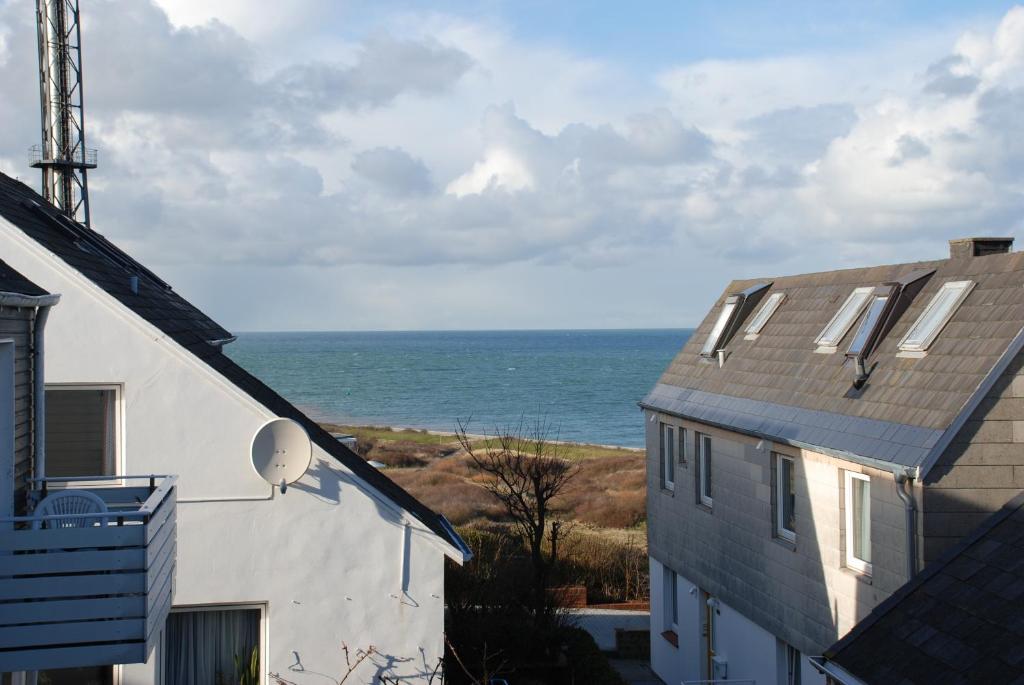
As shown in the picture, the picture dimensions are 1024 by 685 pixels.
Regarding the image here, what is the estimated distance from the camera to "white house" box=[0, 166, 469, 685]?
11.6 meters

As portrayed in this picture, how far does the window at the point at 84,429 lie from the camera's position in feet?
38.3

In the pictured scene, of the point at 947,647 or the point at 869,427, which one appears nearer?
the point at 947,647

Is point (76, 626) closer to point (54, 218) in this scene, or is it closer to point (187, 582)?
point (187, 582)

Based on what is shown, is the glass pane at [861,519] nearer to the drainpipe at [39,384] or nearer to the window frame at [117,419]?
the window frame at [117,419]

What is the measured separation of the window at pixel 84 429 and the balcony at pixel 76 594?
3532 millimetres

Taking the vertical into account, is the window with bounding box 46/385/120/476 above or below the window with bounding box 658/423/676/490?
above

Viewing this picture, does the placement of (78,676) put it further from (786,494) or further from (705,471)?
(705,471)

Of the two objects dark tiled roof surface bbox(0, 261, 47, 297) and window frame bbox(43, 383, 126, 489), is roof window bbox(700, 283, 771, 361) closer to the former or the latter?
window frame bbox(43, 383, 126, 489)

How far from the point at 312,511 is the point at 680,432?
10625 millimetres

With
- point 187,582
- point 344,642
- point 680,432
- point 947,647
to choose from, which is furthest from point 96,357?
point 680,432

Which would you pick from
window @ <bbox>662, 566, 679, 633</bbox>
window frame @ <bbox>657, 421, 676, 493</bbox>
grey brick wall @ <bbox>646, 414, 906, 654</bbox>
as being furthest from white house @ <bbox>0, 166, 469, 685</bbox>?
window @ <bbox>662, 566, 679, 633</bbox>

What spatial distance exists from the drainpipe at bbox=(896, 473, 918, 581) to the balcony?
318 inches

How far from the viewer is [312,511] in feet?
39.0

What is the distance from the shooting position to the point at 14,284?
8539mm
